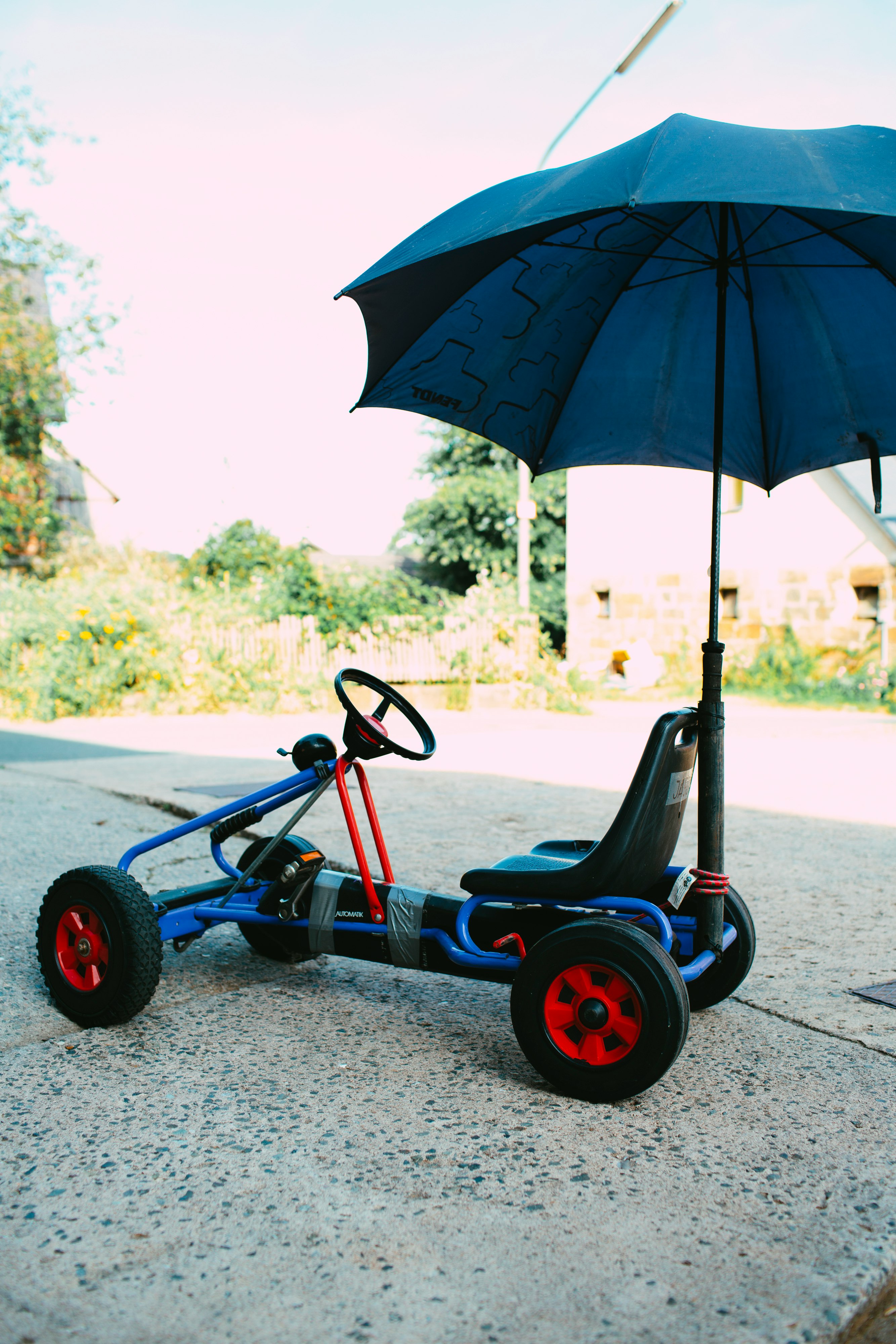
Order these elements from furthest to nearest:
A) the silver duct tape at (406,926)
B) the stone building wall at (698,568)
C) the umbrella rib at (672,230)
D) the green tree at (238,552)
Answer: the green tree at (238,552)
the stone building wall at (698,568)
the umbrella rib at (672,230)
the silver duct tape at (406,926)

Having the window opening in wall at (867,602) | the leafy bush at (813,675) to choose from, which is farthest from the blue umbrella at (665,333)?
the window opening in wall at (867,602)

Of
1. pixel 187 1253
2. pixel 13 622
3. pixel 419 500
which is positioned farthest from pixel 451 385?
pixel 419 500

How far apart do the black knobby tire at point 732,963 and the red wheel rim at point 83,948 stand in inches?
67.2

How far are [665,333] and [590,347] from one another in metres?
0.26

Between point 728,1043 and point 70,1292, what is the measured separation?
5.98 feet

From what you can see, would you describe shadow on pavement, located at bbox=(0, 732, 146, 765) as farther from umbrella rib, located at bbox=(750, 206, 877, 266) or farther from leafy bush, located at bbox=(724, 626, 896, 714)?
leafy bush, located at bbox=(724, 626, 896, 714)

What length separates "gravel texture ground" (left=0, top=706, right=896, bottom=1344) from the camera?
176 centimetres

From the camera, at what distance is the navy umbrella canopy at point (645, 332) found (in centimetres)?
297

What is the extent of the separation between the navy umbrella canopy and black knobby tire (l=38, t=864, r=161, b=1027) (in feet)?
5.86

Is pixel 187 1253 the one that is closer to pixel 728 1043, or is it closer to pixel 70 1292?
pixel 70 1292

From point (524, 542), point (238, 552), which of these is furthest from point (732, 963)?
point (238, 552)

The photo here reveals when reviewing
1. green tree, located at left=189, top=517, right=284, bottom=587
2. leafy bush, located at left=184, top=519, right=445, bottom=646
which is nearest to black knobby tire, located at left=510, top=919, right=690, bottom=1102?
leafy bush, located at left=184, top=519, right=445, bottom=646

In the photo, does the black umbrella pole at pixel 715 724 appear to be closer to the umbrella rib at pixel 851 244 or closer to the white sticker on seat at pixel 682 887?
the white sticker on seat at pixel 682 887

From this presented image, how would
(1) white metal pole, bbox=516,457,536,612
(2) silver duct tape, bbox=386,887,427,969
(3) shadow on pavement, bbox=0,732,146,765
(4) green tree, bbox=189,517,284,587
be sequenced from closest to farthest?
1. (2) silver duct tape, bbox=386,887,427,969
2. (3) shadow on pavement, bbox=0,732,146,765
3. (1) white metal pole, bbox=516,457,536,612
4. (4) green tree, bbox=189,517,284,587
